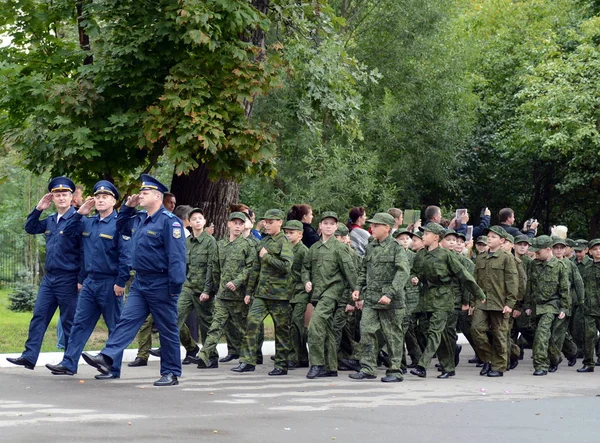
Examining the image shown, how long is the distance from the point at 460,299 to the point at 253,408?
490 cm

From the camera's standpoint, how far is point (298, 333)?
555 inches

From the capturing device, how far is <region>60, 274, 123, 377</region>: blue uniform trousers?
12000 millimetres

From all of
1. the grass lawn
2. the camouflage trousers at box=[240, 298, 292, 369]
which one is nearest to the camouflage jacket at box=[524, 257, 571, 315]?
the camouflage trousers at box=[240, 298, 292, 369]

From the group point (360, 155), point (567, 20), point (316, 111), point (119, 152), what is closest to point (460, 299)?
point (119, 152)

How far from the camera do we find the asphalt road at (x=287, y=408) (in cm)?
864

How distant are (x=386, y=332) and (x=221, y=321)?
2249 mm

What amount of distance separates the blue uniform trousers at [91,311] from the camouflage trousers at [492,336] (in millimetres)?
4839

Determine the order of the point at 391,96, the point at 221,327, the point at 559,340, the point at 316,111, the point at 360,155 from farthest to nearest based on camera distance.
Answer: the point at 391,96 → the point at 360,155 → the point at 316,111 → the point at 559,340 → the point at 221,327

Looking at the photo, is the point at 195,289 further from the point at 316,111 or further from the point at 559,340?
the point at 316,111

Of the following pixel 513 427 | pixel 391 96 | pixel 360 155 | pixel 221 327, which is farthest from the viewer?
pixel 391 96

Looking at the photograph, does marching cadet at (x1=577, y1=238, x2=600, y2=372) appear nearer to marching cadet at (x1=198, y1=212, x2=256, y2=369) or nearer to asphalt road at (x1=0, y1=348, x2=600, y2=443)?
asphalt road at (x1=0, y1=348, x2=600, y2=443)

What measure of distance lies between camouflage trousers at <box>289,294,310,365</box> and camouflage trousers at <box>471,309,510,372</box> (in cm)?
223

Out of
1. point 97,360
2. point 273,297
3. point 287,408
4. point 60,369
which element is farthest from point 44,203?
point 287,408

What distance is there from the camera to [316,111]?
21.2 metres
